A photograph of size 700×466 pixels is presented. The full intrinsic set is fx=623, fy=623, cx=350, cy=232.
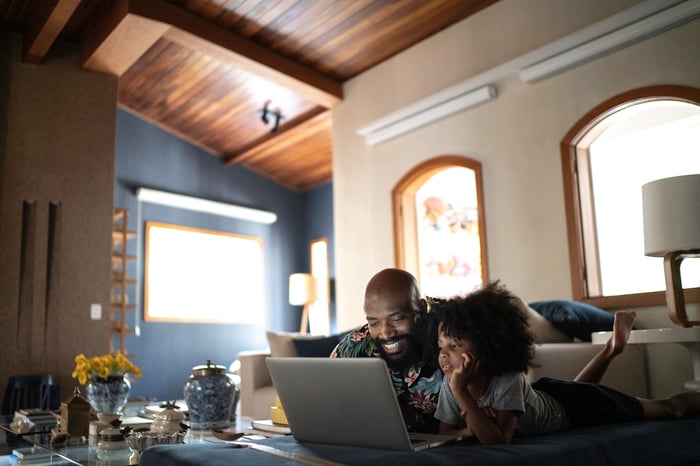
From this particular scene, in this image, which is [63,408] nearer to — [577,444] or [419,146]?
[577,444]

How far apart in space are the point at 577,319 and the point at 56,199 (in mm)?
4304

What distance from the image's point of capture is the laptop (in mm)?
1300

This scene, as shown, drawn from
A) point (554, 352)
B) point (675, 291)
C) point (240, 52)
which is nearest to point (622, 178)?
point (675, 291)

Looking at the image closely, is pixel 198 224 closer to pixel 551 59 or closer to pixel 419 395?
pixel 551 59

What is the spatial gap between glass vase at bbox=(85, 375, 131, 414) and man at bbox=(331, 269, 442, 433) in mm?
1705

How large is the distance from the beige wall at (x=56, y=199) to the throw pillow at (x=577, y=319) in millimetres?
3819

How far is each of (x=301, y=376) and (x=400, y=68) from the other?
188 inches

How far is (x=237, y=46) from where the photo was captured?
5.56 meters

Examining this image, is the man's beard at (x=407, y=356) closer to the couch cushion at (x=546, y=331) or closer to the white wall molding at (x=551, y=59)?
the couch cushion at (x=546, y=331)

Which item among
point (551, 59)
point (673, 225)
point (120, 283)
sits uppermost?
point (551, 59)

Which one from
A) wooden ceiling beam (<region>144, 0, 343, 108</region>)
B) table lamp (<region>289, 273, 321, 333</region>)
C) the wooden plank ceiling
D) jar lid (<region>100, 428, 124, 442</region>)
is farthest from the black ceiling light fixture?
jar lid (<region>100, 428, 124, 442</region>)

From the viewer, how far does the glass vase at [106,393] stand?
2947 millimetres

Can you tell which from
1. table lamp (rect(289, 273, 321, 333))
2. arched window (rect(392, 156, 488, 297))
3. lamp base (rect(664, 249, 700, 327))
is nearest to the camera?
lamp base (rect(664, 249, 700, 327))

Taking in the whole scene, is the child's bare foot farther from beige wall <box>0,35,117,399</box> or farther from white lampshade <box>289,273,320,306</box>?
white lampshade <box>289,273,320,306</box>
